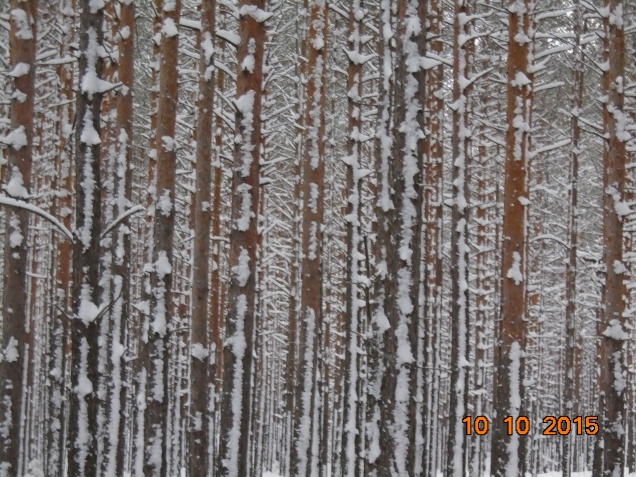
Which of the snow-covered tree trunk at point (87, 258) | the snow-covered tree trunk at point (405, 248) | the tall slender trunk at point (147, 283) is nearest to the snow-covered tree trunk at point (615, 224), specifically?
the snow-covered tree trunk at point (405, 248)

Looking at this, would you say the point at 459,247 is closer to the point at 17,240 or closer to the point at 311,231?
the point at 311,231

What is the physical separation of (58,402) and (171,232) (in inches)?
258

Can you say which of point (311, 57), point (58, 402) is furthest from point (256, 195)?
point (58, 402)

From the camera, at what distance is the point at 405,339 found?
274 inches

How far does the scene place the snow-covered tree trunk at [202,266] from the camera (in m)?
9.72

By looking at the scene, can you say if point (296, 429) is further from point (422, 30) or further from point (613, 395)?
point (422, 30)

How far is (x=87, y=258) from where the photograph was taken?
616cm

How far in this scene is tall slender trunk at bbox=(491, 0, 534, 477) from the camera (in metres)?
10.2

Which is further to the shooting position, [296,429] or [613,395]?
[296,429]

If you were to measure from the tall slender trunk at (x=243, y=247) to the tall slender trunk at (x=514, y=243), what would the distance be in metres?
4.17

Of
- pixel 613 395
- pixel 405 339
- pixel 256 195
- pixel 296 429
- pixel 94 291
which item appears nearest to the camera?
pixel 94 291

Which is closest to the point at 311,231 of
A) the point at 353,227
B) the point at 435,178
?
the point at 353,227

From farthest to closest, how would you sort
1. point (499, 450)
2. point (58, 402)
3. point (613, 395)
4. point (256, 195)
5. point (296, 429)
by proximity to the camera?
point (58, 402)
point (296, 429)
point (613, 395)
point (499, 450)
point (256, 195)

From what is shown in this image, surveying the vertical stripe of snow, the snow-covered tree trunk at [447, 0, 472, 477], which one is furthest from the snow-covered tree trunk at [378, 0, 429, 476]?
the snow-covered tree trunk at [447, 0, 472, 477]
